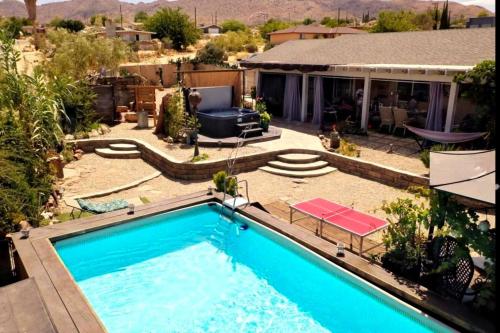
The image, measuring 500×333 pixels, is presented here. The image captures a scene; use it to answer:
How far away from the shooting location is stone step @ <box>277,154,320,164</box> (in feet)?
43.5

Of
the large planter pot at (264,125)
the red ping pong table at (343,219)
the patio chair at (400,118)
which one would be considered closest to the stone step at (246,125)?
the large planter pot at (264,125)

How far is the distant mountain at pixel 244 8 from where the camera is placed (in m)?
159

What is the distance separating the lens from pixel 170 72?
3553 centimetres

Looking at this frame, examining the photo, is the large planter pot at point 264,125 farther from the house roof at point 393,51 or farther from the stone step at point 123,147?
the stone step at point 123,147

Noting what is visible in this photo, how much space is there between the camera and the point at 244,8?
551 feet

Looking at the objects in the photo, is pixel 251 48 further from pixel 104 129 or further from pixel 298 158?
pixel 298 158

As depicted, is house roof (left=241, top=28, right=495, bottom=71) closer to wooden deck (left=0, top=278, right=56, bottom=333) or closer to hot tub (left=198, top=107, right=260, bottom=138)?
hot tub (left=198, top=107, right=260, bottom=138)

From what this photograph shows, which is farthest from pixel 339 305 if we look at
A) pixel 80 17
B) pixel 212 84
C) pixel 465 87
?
pixel 80 17

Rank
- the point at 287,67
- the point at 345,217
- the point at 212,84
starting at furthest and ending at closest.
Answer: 1. the point at 287,67
2. the point at 212,84
3. the point at 345,217

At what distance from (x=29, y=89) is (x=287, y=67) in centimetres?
1207

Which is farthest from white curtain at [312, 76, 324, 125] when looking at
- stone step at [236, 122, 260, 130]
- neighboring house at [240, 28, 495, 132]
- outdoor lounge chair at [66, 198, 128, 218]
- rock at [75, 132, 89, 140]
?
outdoor lounge chair at [66, 198, 128, 218]

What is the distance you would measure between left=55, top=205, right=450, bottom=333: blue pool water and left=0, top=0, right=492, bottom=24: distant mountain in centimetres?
15367

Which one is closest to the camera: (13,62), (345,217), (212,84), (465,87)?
(345,217)

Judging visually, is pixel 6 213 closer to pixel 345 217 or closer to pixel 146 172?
pixel 146 172
